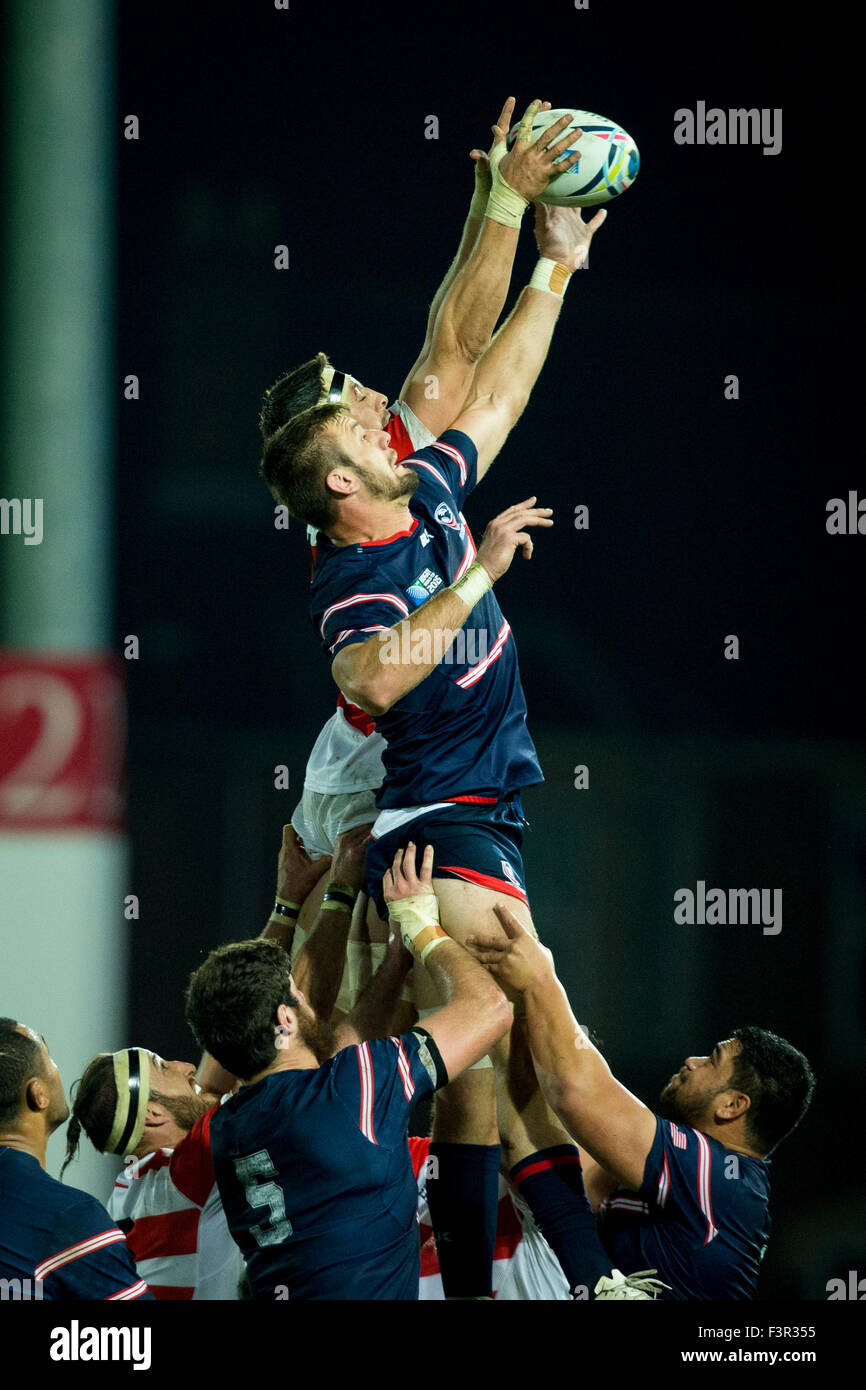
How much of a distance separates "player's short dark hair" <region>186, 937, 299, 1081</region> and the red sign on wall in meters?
3.03

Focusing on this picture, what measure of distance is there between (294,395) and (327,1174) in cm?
205

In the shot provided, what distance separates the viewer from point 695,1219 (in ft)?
12.6

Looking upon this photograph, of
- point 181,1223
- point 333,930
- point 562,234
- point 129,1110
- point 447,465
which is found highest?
point 562,234

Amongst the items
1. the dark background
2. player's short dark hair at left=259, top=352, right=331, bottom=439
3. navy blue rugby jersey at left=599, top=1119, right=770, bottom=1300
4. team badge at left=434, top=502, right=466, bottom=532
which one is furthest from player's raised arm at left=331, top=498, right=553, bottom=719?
the dark background

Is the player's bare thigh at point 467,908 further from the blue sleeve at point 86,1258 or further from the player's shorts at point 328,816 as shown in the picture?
the blue sleeve at point 86,1258

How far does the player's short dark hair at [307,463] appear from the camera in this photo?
12.9ft

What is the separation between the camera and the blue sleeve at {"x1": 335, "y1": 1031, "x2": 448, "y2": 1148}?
330 cm

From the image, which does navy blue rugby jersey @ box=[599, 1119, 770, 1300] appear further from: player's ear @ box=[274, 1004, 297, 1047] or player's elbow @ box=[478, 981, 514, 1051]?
player's ear @ box=[274, 1004, 297, 1047]

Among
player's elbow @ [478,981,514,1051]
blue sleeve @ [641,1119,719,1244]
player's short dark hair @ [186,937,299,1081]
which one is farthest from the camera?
blue sleeve @ [641,1119,719,1244]

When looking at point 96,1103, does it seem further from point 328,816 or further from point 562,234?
point 562,234

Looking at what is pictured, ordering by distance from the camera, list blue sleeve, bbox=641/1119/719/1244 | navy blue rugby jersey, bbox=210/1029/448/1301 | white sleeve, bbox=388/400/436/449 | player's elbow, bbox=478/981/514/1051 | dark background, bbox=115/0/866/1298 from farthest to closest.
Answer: dark background, bbox=115/0/866/1298 < white sleeve, bbox=388/400/436/449 < blue sleeve, bbox=641/1119/719/1244 < player's elbow, bbox=478/981/514/1051 < navy blue rugby jersey, bbox=210/1029/448/1301

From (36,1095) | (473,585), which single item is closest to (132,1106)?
(36,1095)

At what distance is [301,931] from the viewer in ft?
16.3

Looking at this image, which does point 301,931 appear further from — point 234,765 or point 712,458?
point 712,458
